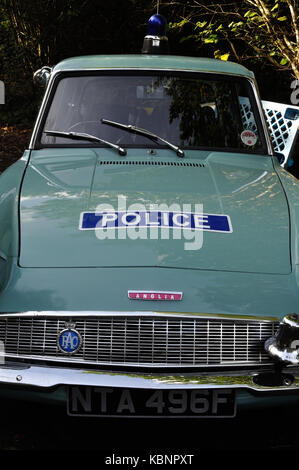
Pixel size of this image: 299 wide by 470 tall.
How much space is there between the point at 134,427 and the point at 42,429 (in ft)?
1.32

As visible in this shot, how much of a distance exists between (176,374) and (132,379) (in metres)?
0.18

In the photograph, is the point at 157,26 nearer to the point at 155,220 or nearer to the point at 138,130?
the point at 138,130

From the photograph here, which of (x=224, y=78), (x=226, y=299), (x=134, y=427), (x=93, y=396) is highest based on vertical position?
(x=224, y=78)

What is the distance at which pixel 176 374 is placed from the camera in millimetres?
2824

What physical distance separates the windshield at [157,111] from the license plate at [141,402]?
190 centimetres

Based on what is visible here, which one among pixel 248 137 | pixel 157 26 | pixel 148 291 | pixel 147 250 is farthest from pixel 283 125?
pixel 148 291

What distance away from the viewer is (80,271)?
2963mm

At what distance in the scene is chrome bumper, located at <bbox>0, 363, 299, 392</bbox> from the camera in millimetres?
2771

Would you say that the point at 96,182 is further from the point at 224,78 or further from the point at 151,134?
the point at 224,78

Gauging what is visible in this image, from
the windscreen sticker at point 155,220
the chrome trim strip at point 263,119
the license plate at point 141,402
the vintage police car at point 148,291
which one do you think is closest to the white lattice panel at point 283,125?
the chrome trim strip at point 263,119

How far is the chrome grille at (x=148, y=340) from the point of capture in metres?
2.83

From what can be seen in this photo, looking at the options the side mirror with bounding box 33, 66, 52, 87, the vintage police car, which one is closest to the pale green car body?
the vintage police car

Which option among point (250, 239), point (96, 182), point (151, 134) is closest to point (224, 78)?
point (151, 134)

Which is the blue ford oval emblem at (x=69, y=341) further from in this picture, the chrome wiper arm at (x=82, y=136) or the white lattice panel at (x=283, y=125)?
the white lattice panel at (x=283, y=125)
